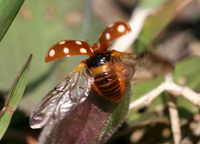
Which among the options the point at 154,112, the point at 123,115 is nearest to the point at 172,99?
the point at 154,112

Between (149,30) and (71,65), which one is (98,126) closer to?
(71,65)

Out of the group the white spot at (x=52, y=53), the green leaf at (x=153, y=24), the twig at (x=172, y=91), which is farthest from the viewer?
the green leaf at (x=153, y=24)

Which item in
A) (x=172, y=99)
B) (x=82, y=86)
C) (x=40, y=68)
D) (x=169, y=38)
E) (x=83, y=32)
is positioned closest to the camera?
(x=82, y=86)

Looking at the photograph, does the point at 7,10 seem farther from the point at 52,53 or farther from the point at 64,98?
the point at 64,98

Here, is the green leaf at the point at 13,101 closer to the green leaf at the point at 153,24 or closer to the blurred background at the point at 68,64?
the blurred background at the point at 68,64

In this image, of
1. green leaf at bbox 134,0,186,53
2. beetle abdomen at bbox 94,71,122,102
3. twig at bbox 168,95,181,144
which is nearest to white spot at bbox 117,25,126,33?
beetle abdomen at bbox 94,71,122,102

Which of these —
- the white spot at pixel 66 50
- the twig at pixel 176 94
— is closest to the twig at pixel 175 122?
the twig at pixel 176 94
